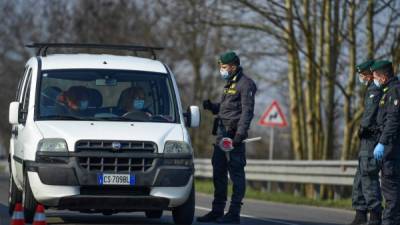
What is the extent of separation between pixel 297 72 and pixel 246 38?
1.63 m

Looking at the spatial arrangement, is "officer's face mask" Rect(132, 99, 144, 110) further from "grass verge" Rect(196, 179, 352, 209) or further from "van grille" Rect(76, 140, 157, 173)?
"grass verge" Rect(196, 179, 352, 209)

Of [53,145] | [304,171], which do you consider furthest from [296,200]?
[53,145]

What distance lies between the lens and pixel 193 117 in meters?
13.4

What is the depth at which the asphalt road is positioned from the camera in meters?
13.8

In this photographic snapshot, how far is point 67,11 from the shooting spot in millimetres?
52031

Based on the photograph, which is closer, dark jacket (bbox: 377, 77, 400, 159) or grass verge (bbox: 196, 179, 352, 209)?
dark jacket (bbox: 377, 77, 400, 159)

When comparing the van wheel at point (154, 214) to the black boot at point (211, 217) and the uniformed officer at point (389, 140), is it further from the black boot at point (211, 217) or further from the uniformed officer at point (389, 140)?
the uniformed officer at point (389, 140)

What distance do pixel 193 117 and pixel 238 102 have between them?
695 millimetres

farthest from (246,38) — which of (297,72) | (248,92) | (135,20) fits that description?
(135,20)

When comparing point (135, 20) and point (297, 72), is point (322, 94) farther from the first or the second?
point (135, 20)

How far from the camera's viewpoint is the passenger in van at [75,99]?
43.1ft

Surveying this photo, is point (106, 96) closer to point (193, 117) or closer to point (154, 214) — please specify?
point (193, 117)

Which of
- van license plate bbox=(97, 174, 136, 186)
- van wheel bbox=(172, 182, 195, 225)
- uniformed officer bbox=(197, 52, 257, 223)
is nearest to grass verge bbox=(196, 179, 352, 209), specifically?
uniformed officer bbox=(197, 52, 257, 223)

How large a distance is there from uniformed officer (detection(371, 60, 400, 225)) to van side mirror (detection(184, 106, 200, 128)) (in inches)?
81.2
